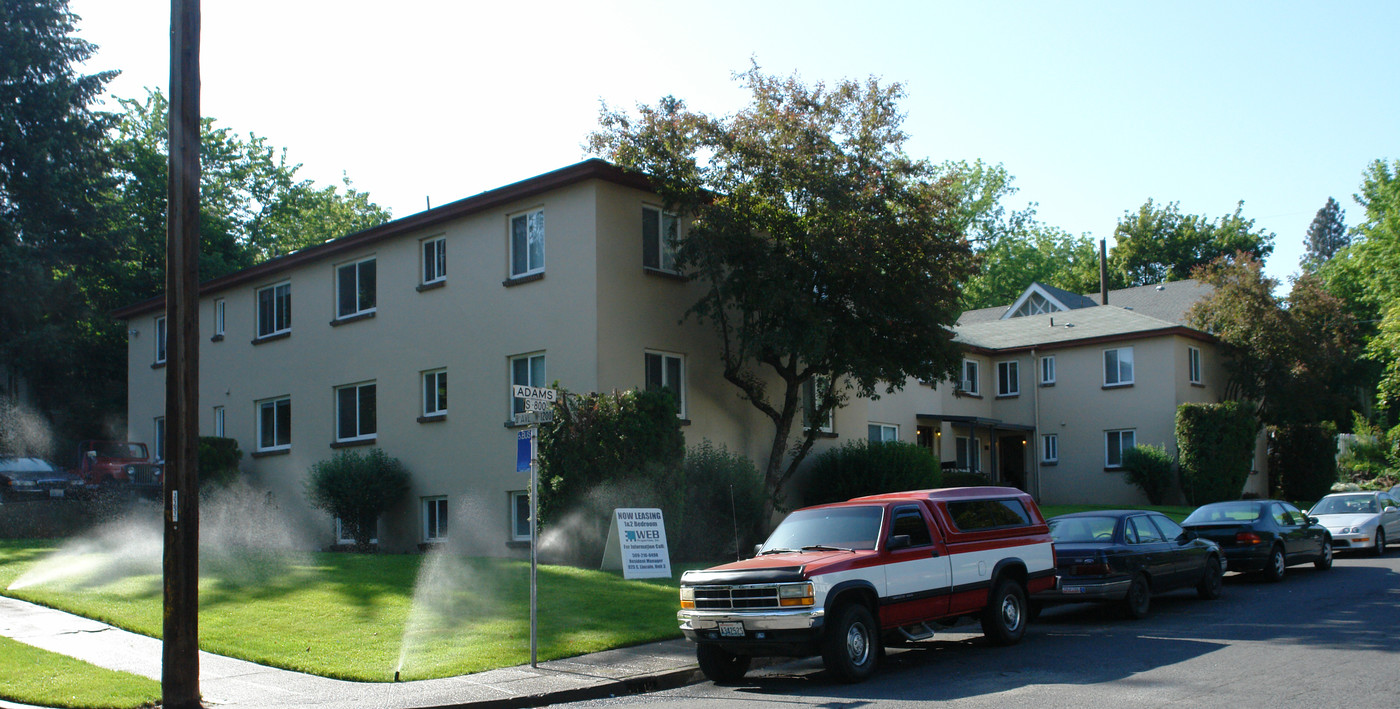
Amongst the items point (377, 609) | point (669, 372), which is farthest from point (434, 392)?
point (377, 609)

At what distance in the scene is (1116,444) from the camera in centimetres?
3844

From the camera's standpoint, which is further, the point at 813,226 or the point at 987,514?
the point at 813,226

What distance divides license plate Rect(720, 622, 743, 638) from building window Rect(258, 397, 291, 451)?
19.6 meters

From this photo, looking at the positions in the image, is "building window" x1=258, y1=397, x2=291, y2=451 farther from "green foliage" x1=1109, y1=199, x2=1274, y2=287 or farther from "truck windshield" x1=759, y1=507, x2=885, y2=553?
"green foliage" x1=1109, y1=199, x2=1274, y2=287

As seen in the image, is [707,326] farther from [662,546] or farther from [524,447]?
[524,447]

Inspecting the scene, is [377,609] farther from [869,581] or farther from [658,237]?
[658,237]

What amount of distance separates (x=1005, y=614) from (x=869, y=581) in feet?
8.25

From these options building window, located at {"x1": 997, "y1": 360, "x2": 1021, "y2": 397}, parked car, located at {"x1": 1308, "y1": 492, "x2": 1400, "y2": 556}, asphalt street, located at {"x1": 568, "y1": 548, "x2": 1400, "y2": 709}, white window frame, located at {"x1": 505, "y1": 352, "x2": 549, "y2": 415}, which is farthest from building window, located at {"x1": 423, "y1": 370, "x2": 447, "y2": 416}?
building window, located at {"x1": 997, "y1": 360, "x2": 1021, "y2": 397}

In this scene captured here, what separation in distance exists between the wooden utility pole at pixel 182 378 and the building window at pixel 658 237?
12127 mm

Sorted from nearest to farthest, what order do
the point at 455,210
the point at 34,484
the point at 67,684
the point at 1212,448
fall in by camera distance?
the point at 67,684
the point at 455,210
the point at 34,484
the point at 1212,448

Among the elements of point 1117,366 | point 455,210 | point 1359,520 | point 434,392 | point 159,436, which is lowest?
point 1359,520

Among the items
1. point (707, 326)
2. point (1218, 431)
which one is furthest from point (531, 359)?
point (1218, 431)

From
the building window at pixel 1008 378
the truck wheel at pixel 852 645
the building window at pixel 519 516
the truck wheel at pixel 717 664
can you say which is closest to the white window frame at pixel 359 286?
the building window at pixel 519 516

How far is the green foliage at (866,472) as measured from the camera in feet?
80.0
